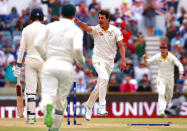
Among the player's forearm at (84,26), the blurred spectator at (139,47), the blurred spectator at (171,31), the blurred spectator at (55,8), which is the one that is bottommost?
the player's forearm at (84,26)

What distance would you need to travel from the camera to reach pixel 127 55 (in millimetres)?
24484

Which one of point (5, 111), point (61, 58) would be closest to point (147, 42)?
point (5, 111)

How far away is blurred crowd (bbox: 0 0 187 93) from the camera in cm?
2250

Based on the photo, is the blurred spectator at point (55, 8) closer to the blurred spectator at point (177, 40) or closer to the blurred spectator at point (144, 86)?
the blurred spectator at point (144, 86)

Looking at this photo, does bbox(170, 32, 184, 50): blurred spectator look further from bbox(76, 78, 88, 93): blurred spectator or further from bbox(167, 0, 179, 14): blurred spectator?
bbox(76, 78, 88, 93): blurred spectator

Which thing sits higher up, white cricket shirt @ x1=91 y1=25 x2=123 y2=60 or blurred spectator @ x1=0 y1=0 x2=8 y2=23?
blurred spectator @ x1=0 y1=0 x2=8 y2=23

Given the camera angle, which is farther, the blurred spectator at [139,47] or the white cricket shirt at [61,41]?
the blurred spectator at [139,47]

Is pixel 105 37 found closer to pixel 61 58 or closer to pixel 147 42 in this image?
pixel 61 58

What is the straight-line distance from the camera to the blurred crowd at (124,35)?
22.5 m

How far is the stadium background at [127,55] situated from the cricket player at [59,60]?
8.62 meters

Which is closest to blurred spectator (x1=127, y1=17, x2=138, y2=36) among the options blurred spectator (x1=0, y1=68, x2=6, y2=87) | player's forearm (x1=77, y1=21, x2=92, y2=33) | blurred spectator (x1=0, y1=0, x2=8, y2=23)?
blurred spectator (x1=0, y1=0, x2=8, y2=23)

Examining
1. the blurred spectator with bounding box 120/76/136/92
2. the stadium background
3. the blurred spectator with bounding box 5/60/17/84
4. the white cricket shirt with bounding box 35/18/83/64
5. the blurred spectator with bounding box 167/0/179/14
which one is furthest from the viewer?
the blurred spectator with bounding box 167/0/179/14

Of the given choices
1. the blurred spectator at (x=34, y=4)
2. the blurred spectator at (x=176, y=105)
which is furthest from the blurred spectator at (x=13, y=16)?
the blurred spectator at (x=176, y=105)

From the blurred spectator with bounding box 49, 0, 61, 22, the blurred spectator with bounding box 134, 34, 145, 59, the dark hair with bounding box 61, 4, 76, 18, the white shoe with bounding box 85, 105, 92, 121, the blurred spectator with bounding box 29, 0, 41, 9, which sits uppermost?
the blurred spectator with bounding box 29, 0, 41, 9
